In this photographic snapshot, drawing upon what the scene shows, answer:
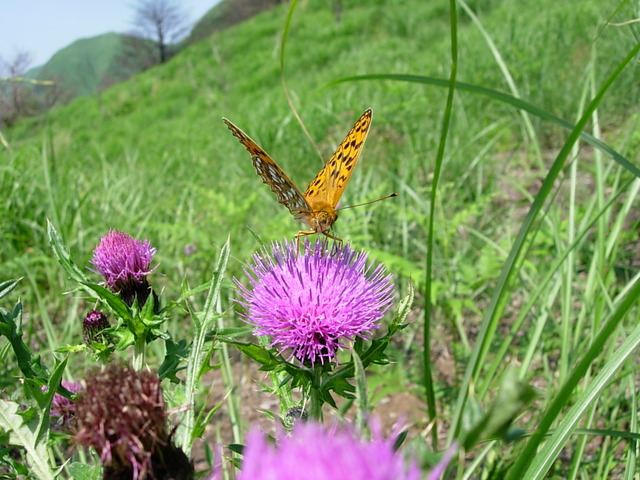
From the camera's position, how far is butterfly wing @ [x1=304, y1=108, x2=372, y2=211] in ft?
6.29

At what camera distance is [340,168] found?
200 centimetres

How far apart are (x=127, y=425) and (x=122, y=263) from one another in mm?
982

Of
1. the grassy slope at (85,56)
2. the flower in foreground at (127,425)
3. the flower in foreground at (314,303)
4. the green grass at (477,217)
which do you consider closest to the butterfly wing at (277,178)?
the green grass at (477,217)

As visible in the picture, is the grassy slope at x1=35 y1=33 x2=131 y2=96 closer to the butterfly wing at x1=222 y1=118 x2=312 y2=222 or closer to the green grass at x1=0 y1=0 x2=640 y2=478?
the green grass at x1=0 y1=0 x2=640 y2=478

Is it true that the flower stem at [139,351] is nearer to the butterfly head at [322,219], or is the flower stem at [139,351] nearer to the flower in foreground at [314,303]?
the flower in foreground at [314,303]

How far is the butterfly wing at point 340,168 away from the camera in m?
1.92

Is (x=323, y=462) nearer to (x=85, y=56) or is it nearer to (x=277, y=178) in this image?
(x=277, y=178)

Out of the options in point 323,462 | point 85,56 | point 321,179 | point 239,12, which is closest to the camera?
point 323,462

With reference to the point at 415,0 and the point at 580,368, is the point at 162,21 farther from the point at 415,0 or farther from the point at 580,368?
the point at 580,368

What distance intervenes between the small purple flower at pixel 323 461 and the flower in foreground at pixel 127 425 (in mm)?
352

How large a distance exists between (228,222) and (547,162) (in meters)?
3.33

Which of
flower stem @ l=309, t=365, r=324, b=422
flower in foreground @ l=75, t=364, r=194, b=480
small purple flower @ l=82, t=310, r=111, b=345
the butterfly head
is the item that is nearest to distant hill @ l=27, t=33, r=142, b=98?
the butterfly head

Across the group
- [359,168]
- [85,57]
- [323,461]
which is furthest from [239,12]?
[85,57]

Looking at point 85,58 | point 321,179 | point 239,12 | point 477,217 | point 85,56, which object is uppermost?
point 85,56
